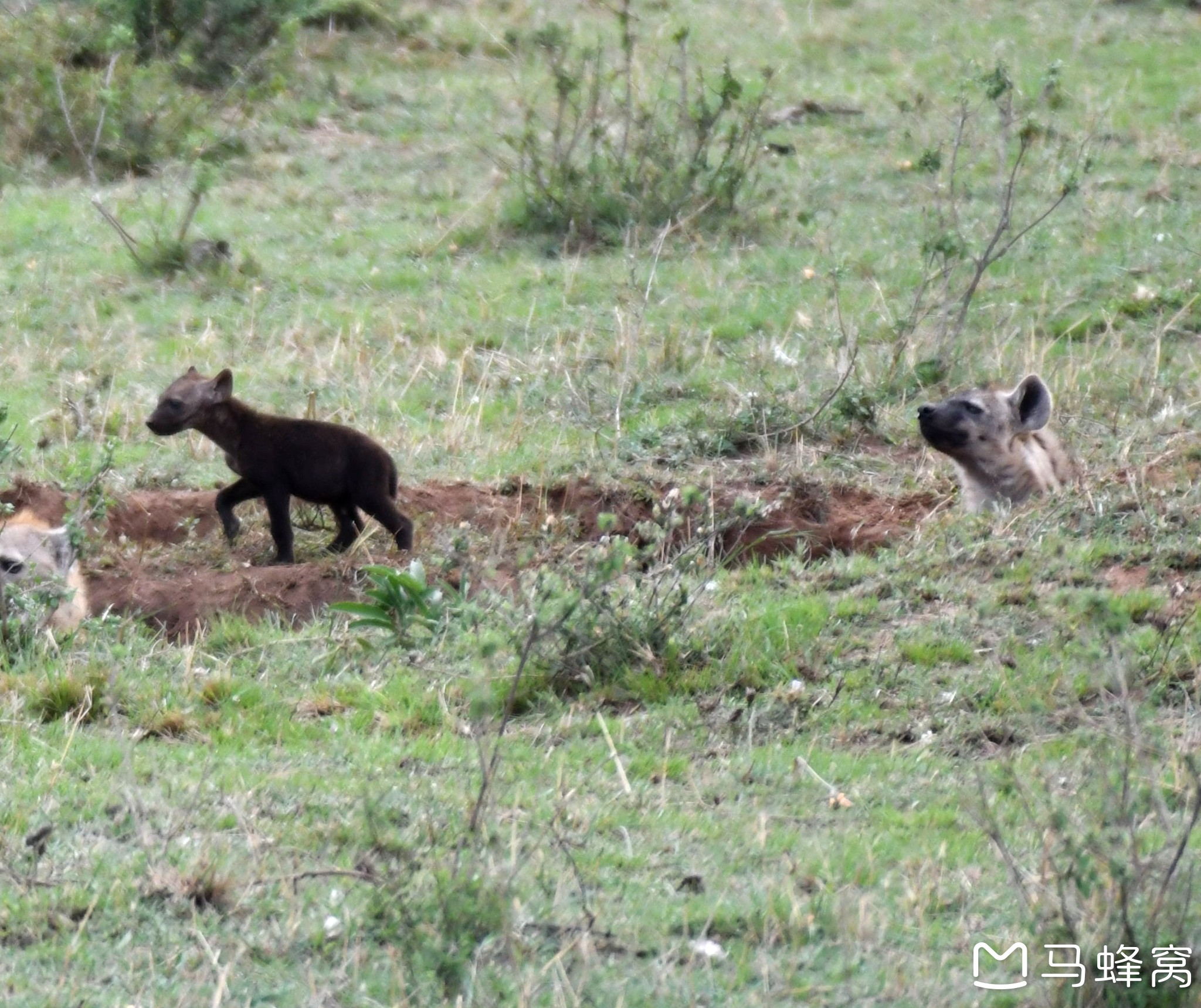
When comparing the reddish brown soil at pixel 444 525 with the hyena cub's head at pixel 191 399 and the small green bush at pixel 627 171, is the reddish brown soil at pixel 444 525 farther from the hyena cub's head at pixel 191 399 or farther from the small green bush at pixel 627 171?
the small green bush at pixel 627 171

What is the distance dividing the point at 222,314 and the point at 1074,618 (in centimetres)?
631

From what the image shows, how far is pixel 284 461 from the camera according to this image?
23.0ft

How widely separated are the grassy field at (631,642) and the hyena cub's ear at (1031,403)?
41 cm

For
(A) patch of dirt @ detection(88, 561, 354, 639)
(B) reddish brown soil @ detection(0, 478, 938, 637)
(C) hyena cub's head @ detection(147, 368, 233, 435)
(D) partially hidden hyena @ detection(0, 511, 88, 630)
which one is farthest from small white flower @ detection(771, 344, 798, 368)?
(D) partially hidden hyena @ detection(0, 511, 88, 630)

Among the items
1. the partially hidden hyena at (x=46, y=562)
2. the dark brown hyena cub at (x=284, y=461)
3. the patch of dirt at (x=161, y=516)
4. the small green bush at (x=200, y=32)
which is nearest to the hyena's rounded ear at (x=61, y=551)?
the partially hidden hyena at (x=46, y=562)

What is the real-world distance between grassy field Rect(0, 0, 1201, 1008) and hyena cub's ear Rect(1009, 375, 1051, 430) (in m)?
0.41

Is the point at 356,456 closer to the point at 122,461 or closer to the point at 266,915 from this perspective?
the point at 122,461

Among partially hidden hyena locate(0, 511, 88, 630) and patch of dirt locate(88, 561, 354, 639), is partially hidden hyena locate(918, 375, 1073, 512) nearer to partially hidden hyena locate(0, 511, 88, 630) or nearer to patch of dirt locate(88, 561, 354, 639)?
patch of dirt locate(88, 561, 354, 639)

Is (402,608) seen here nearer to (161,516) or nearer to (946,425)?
(161,516)

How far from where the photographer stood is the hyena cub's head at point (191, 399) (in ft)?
24.0

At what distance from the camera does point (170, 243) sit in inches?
437

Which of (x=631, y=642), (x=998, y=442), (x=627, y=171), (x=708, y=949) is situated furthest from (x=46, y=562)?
(x=627, y=171)

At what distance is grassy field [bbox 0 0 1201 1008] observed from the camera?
3.61 meters

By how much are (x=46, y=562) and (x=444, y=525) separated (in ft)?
5.38
